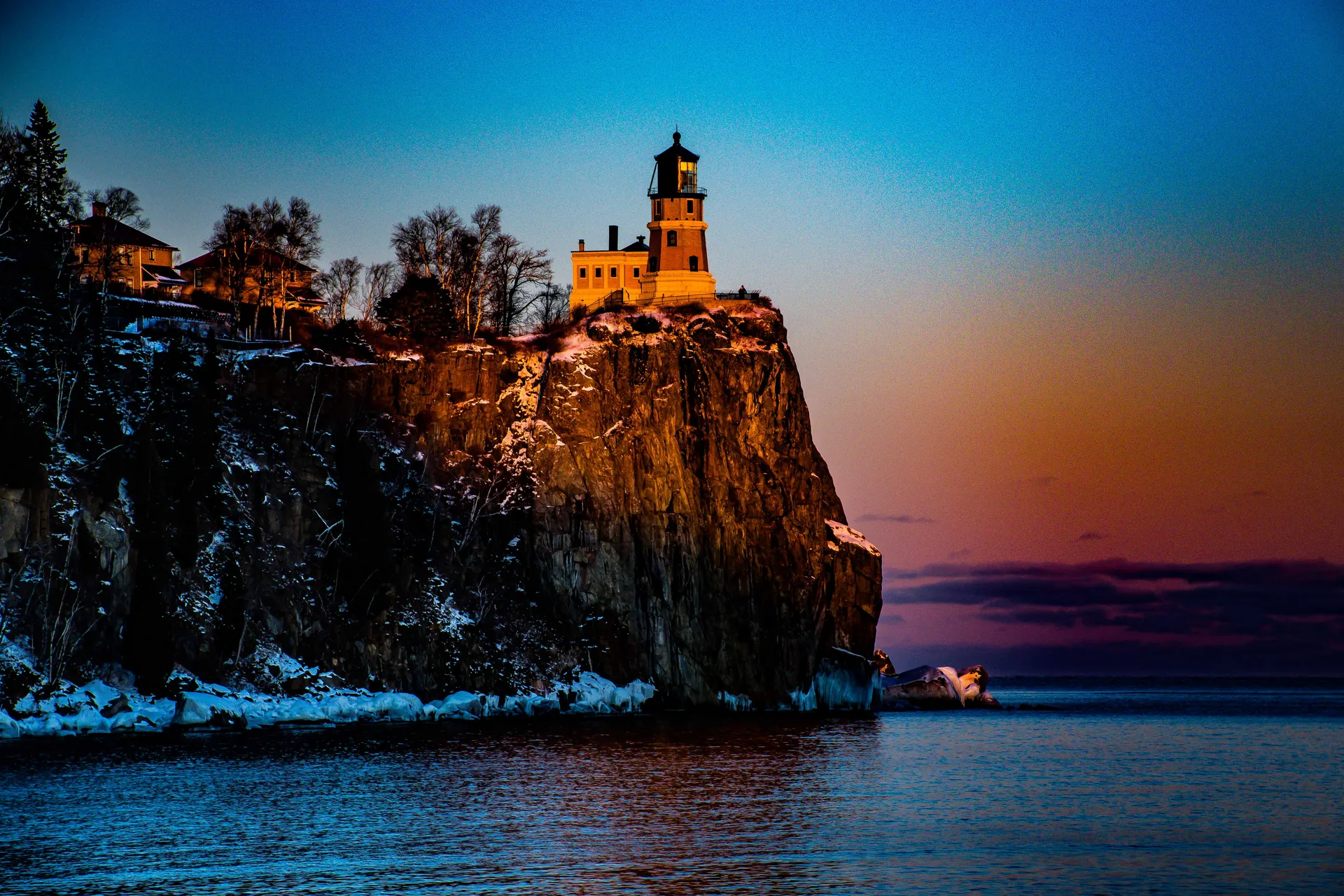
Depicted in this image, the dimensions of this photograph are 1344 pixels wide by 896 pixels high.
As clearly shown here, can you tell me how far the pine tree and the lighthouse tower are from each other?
136 feet

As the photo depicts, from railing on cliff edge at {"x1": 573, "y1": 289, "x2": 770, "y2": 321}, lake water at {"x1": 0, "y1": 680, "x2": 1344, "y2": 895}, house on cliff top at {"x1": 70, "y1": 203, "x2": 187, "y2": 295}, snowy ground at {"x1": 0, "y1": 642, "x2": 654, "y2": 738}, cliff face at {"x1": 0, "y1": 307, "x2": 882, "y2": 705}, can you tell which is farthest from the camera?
railing on cliff edge at {"x1": 573, "y1": 289, "x2": 770, "y2": 321}

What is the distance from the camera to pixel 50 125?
8938cm

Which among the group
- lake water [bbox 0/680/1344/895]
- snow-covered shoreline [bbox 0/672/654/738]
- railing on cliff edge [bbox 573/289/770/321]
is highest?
railing on cliff edge [bbox 573/289/770/321]

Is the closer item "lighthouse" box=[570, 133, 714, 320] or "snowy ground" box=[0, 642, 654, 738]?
"snowy ground" box=[0, 642, 654, 738]

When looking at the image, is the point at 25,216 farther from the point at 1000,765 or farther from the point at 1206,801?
the point at 1206,801

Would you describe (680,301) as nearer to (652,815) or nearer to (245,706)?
(245,706)

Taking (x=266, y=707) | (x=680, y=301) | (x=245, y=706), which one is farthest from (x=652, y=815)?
(x=680, y=301)

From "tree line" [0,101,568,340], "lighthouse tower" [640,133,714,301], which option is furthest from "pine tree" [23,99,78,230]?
"lighthouse tower" [640,133,714,301]

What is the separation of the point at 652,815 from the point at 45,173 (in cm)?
6991

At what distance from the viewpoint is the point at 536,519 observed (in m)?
87.1

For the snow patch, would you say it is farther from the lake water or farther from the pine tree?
the pine tree

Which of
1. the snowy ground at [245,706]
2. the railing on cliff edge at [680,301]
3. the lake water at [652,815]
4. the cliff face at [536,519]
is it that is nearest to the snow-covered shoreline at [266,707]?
the snowy ground at [245,706]

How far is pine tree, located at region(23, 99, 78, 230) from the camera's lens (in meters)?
88.5

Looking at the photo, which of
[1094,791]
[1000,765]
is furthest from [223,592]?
[1094,791]
